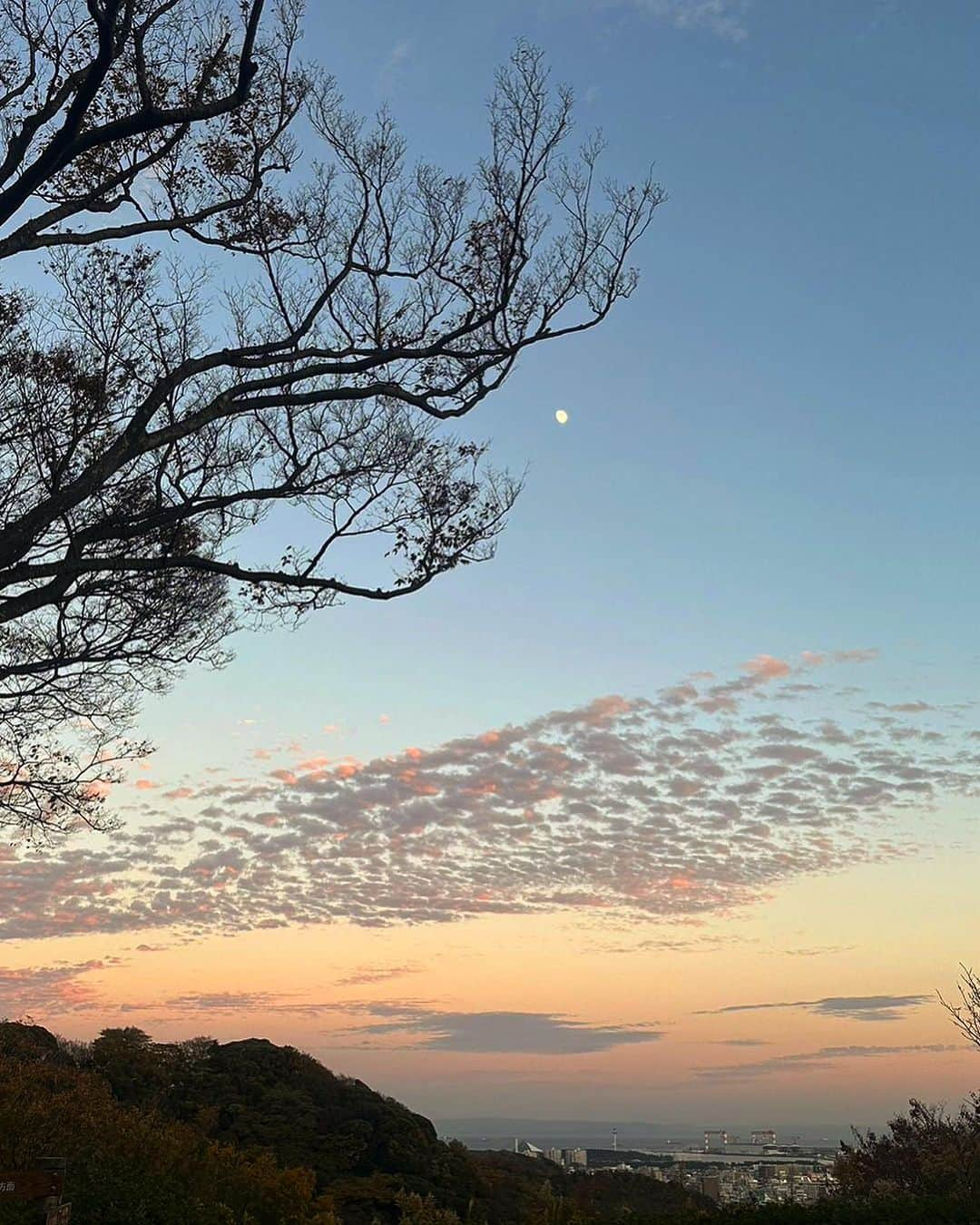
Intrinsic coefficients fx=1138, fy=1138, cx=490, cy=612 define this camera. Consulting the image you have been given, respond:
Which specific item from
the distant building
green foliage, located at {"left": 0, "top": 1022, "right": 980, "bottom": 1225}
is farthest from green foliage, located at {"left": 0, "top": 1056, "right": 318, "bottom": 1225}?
the distant building

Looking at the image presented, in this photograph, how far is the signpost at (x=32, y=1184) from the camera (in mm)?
8703

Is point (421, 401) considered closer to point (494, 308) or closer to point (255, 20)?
point (494, 308)

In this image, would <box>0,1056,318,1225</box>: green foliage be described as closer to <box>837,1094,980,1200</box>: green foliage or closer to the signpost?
the signpost

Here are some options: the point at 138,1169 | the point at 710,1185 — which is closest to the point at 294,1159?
the point at 710,1185

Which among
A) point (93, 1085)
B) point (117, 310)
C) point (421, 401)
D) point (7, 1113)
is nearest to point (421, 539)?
point (421, 401)

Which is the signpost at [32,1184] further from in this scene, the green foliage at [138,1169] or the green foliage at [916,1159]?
the green foliage at [916,1159]

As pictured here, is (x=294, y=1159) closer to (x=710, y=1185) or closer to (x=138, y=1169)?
(x=710, y=1185)

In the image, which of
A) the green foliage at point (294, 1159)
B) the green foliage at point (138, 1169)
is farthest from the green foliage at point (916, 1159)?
the green foliage at point (138, 1169)

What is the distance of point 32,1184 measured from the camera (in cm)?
884

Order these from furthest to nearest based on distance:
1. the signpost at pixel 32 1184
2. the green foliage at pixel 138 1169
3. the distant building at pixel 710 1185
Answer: the distant building at pixel 710 1185 → the green foliage at pixel 138 1169 → the signpost at pixel 32 1184

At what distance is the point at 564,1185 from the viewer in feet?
53.6

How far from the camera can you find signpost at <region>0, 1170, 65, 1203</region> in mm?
8703

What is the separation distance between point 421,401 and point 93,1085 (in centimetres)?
958

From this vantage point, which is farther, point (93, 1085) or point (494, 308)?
point (93, 1085)
